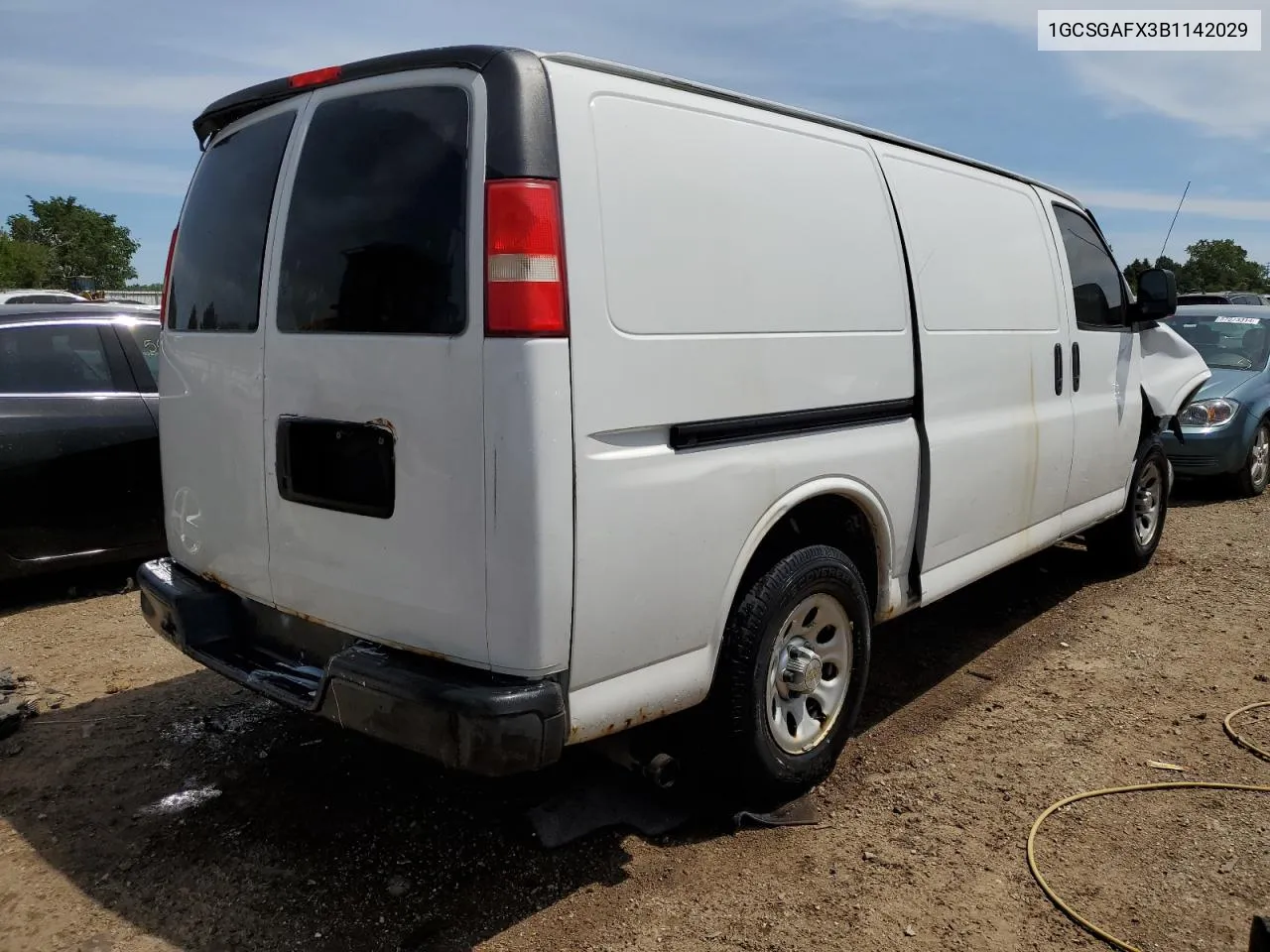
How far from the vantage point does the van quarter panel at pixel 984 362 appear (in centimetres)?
370

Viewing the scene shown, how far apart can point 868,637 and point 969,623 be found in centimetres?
207

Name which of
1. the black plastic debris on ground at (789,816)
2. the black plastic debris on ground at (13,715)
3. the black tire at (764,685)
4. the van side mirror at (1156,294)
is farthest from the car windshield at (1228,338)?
the black plastic debris on ground at (13,715)

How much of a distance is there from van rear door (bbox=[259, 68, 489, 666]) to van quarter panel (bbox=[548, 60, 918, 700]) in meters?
0.26

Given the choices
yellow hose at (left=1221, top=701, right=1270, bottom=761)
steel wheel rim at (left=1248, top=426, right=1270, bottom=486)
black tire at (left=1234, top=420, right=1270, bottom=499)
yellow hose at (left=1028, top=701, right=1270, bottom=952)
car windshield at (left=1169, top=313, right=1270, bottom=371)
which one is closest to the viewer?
yellow hose at (left=1028, top=701, right=1270, bottom=952)

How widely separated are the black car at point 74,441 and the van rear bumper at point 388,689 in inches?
100.0

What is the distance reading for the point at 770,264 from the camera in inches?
115

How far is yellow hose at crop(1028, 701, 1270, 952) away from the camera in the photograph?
2641 mm

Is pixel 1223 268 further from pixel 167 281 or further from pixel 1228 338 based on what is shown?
pixel 167 281

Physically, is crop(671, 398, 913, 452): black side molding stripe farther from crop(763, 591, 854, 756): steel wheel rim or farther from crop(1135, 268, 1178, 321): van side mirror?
crop(1135, 268, 1178, 321): van side mirror

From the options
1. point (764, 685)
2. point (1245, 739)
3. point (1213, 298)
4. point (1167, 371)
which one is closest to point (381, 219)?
point (764, 685)

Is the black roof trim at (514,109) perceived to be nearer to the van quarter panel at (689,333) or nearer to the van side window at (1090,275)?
the van quarter panel at (689,333)

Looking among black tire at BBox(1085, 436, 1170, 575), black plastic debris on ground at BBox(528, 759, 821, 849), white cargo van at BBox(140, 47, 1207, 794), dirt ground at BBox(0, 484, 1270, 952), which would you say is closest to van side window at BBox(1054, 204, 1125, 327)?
black tire at BBox(1085, 436, 1170, 575)

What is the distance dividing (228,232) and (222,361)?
0.44 meters

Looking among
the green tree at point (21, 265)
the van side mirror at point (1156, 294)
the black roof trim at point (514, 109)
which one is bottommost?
the van side mirror at point (1156, 294)
